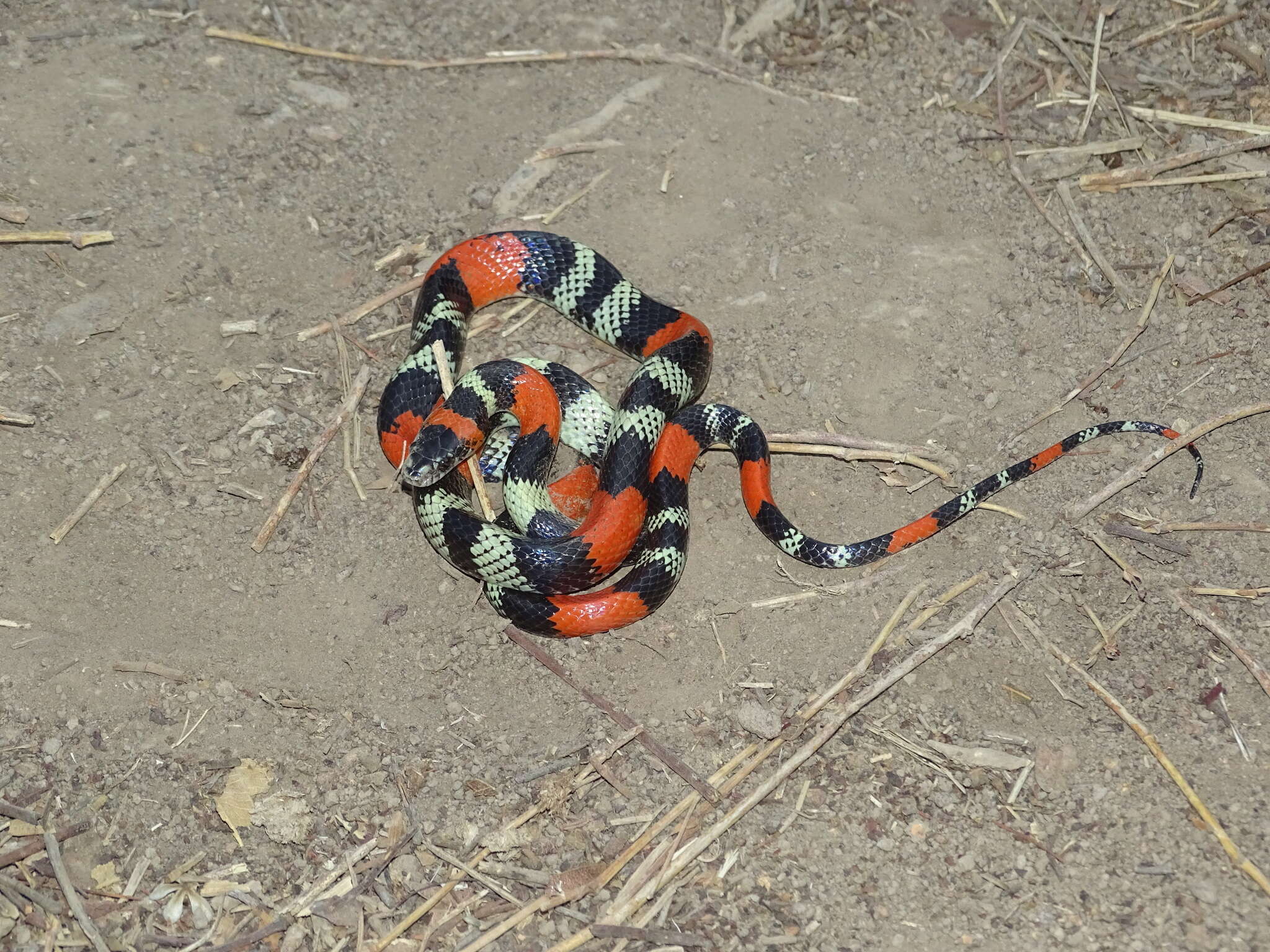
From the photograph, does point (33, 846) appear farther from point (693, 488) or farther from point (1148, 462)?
point (1148, 462)

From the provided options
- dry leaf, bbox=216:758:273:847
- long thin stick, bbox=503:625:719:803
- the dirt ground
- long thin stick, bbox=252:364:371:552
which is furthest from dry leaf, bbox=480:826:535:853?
long thin stick, bbox=252:364:371:552

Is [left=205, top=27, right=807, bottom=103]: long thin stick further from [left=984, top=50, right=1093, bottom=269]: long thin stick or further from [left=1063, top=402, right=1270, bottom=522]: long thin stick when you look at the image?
[left=1063, top=402, right=1270, bottom=522]: long thin stick

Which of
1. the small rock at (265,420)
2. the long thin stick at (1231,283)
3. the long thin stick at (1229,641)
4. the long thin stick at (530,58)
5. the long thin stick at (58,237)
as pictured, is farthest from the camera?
the long thin stick at (530,58)

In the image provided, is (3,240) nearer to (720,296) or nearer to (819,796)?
(720,296)

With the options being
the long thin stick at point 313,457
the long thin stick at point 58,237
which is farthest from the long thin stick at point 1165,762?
the long thin stick at point 58,237

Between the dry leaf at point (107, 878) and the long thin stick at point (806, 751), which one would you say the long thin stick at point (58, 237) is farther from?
the long thin stick at point (806, 751)
